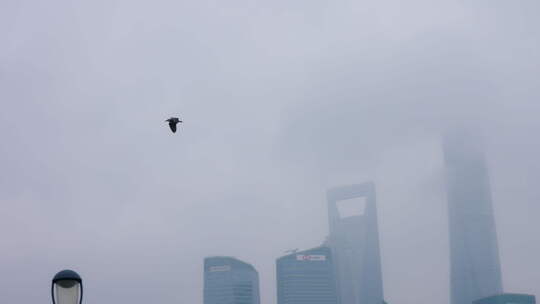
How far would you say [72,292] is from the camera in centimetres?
2078

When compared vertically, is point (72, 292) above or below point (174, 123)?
below

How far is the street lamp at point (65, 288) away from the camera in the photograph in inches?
815

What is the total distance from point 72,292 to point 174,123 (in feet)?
58.6

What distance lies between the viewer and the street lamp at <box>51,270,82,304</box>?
2070cm

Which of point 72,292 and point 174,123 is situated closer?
point 72,292

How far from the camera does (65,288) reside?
20.8 metres

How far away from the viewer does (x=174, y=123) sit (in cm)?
3775
